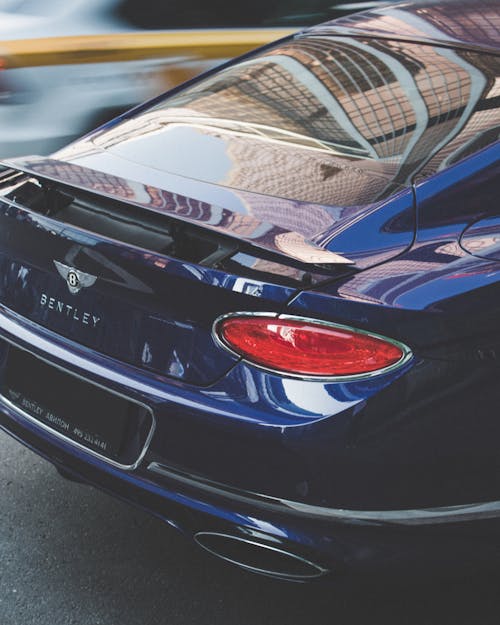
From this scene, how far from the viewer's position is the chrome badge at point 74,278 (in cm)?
223

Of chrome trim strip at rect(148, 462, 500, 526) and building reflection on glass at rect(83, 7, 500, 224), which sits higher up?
building reflection on glass at rect(83, 7, 500, 224)

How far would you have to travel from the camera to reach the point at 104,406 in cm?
222

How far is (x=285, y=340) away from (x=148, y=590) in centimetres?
98

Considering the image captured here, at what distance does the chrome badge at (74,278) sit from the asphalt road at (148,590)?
877 mm

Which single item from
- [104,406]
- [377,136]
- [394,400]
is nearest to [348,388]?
[394,400]

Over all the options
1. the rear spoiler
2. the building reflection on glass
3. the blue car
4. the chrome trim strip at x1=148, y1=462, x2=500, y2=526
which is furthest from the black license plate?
the building reflection on glass

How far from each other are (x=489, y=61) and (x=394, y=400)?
112cm

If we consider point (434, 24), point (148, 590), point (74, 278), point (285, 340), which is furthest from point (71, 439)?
point (434, 24)

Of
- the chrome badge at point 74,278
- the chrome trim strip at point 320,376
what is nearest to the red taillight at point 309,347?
the chrome trim strip at point 320,376

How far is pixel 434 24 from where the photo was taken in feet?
9.35

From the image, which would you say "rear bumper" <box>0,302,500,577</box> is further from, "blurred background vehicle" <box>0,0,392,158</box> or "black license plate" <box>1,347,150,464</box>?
"blurred background vehicle" <box>0,0,392,158</box>

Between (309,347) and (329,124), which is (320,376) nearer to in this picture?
(309,347)

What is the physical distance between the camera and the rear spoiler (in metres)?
1.99

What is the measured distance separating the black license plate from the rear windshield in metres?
0.59
